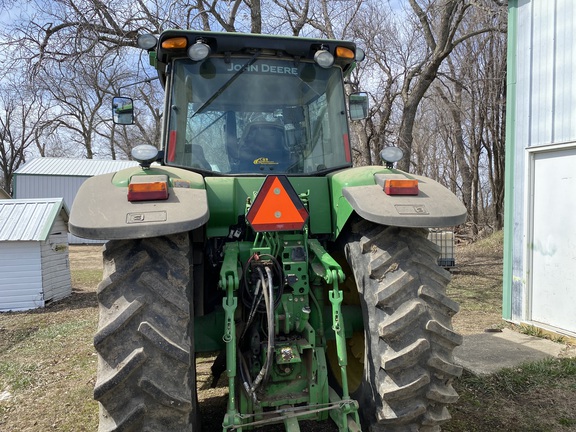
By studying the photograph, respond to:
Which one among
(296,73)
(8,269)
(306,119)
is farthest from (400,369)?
(8,269)

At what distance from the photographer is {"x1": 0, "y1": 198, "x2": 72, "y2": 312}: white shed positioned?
29.0 ft

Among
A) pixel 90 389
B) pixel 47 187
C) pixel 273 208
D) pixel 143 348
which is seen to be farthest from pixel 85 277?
pixel 47 187

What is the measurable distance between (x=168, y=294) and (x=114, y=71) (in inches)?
530

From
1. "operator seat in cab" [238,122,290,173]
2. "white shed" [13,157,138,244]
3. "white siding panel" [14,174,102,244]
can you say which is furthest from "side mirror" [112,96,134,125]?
"white siding panel" [14,174,102,244]

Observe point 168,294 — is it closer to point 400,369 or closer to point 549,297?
point 400,369

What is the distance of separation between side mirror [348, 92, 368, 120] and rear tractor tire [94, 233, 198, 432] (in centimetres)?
294

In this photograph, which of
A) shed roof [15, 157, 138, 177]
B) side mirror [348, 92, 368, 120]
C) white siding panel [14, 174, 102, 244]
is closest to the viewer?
side mirror [348, 92, 368, 120]

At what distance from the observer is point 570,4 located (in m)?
5.91

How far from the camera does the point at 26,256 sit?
29.4 feet

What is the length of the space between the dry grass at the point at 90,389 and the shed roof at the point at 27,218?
1777mm

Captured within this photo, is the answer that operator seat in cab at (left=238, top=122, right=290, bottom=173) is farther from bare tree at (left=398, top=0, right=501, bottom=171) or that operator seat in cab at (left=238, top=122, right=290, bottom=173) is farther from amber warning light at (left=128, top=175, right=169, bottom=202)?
bare tree at (left=398, top=0, right=501, bottom=171)

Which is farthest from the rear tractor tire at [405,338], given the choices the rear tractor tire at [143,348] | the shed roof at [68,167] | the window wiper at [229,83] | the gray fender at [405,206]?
the shed roof at [68,167]

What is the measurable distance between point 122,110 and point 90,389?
2.67 metres

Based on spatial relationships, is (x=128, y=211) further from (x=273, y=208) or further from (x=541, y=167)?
(x=541, y=167)
